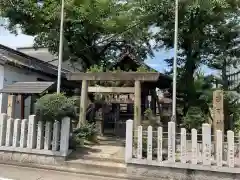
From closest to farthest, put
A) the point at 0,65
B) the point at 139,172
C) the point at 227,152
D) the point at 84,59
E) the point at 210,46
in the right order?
the point at 227,152, the point at 139,172, the point at 0,65, the point at 210,46, the point at 84,59

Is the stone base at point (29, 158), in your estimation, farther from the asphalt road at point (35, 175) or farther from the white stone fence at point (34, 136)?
the asphalt road at point (35, 175)

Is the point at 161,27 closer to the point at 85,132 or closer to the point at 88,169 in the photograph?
the point at 85,132

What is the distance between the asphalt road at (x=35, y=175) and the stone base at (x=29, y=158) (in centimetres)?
41

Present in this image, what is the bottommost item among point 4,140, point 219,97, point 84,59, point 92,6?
point 4,140

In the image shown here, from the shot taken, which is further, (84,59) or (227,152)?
(84,59)

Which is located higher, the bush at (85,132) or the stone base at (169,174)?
the bush at (85,132)

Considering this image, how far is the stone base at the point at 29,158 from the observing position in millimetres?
9648

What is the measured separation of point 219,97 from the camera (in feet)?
29.7

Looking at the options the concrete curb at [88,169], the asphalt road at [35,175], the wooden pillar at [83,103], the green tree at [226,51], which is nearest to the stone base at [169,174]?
the concrete curb at [88,169]

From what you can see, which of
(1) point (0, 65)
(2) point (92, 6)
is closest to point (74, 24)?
(2) point (92, 6)

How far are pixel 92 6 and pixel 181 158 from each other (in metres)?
10.5

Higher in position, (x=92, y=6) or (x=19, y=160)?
(x=92, y=6)

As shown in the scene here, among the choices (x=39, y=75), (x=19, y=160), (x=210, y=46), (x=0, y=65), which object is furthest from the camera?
(x=39, y=75)

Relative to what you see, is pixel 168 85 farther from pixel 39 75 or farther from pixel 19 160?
pixel 19 160
